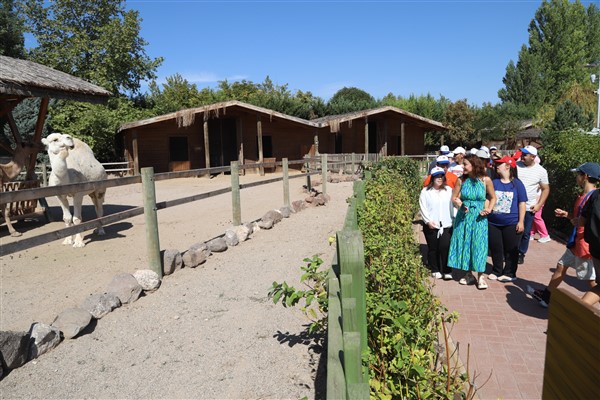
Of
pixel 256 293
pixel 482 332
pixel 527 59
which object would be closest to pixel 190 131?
pixel 256 293

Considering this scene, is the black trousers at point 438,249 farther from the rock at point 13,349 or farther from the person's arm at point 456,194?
the rock at point 13,349

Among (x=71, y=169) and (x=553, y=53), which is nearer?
(x=71, y=169)

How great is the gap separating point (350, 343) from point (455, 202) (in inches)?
180

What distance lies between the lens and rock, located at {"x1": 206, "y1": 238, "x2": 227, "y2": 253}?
6969 millimetres

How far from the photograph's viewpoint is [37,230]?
9578mm

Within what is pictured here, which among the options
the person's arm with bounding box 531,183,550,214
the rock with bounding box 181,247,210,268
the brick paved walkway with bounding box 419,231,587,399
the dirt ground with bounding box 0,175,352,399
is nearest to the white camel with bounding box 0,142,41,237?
the dirt ground with bounding box 0,175,352,399

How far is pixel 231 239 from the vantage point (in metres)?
7.48

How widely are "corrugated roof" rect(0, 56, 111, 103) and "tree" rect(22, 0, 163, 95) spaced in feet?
87.8

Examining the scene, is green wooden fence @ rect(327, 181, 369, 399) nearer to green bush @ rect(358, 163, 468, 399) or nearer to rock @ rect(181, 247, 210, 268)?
green bush @ rect(358, 163, 468, 399)

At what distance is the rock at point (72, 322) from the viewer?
392 centimetres

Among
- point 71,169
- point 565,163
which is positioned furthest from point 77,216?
point 565,163

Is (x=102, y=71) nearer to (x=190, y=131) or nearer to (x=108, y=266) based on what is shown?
(x=190, y=131)

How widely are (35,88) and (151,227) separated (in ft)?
16.9

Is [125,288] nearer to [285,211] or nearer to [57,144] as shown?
[57,144]
